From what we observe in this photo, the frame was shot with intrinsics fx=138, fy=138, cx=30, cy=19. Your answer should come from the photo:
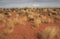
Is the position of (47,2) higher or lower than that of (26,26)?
higher

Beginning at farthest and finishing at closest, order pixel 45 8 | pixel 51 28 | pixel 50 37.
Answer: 1. pixel 45 8
2. pixel 51 28
3. pixel 50 37

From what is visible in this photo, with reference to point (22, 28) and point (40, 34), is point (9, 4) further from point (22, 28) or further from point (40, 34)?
point (40, 34)

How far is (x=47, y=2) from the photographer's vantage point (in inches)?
83.1

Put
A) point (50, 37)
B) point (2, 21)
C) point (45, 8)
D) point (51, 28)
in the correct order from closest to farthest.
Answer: point (50, 37)
point (51, 28)
point (2, 21)
point (45, 8)

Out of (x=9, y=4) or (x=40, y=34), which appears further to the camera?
(x=9, y=4)

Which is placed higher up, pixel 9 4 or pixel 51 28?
pixel 9 4

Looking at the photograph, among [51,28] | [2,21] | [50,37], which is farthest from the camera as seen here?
[2,21]

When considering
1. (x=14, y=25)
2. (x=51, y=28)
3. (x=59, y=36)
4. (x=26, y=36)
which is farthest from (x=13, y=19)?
(x=59, y=36)

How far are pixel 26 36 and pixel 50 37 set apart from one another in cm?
24

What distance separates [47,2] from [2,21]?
80cm

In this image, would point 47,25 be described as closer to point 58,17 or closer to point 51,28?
point 51,28

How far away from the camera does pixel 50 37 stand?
1377 mm

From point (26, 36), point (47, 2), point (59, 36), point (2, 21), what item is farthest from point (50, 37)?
point (47, 2)

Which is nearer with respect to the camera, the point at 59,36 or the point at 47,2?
the point at 59,36
